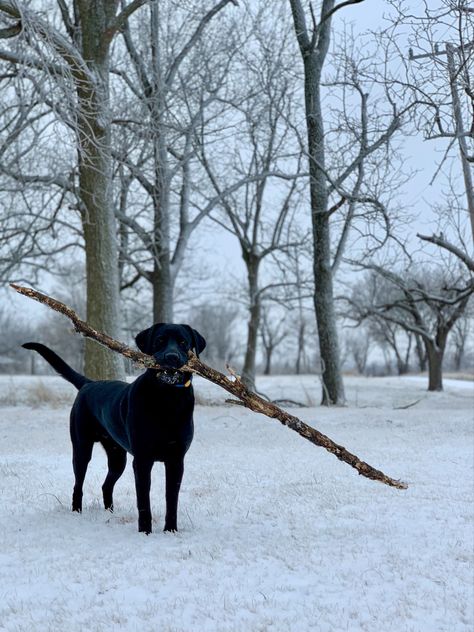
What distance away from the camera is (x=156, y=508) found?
5.02m

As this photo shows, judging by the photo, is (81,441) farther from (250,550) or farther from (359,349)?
(359,349)

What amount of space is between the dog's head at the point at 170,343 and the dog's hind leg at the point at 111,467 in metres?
1.12

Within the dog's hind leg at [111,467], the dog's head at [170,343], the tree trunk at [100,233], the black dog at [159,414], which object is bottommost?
the dog's hind leg at [111,467]

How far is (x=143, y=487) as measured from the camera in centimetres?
A: 423

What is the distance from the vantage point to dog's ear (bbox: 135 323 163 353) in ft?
13.8

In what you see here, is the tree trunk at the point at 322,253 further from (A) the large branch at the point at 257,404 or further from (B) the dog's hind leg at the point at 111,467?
(A) the large branch at the point at 257,404

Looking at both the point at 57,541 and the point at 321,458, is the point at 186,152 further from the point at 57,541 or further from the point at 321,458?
the point at 57,541

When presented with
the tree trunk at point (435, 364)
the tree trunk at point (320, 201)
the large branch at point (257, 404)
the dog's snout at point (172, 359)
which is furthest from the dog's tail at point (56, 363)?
the tree trunk at point (435, 364)

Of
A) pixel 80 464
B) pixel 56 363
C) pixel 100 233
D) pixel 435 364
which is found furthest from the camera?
pixel 435 364

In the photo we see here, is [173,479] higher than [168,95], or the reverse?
[168,95]

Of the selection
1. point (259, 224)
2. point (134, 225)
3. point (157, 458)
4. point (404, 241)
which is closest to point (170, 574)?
point (157, 458)

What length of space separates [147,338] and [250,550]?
4.95 ft

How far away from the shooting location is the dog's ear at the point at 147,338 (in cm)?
421

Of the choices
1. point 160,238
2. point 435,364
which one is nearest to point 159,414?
point 160,238
